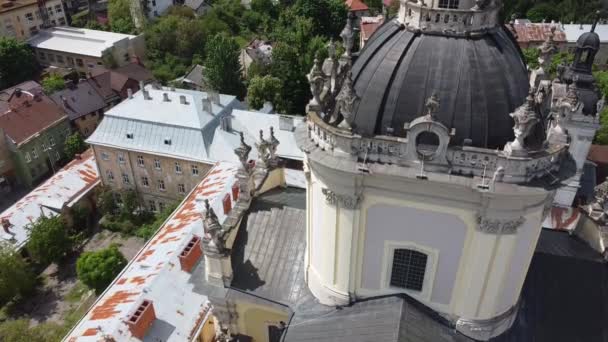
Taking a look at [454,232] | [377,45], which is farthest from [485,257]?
[377,45]

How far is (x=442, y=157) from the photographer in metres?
16.3

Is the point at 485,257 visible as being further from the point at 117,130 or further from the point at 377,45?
the point at 117,130

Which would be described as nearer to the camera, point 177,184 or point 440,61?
A: point 440,61

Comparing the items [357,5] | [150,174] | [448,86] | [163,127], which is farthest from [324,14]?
[448,86]

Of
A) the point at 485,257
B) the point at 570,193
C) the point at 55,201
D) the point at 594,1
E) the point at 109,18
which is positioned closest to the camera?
the point at 485,257

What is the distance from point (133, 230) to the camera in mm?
48688

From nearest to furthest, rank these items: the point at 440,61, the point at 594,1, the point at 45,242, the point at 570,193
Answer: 1. the point at 440,61
2. the point at 570,193
3. the point at 45,242
4. the point at 594,1

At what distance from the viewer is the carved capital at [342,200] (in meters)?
18.2

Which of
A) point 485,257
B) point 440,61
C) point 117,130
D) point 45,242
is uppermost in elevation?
point 440,61

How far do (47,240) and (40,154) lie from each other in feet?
61.9

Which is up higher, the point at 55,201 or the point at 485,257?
the point at 485,257

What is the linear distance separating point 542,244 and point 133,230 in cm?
3809

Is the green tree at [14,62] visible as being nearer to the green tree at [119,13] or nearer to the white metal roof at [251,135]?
the green tree at [119,13]

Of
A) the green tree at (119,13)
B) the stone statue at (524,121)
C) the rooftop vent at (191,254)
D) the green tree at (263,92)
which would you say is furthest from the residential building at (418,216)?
the green tree at (119,13)
